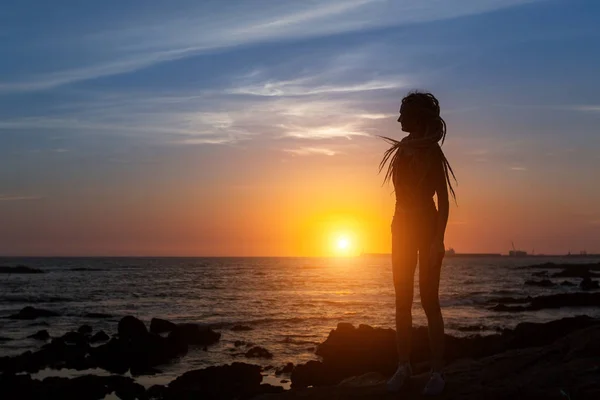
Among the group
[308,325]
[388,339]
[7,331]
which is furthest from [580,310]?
[7,331]

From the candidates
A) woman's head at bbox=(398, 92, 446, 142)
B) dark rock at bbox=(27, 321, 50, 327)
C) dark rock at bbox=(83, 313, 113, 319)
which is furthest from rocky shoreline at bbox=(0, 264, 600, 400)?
dark rock at bbox=(83, 313, 113, 319)

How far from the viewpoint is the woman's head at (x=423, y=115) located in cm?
707

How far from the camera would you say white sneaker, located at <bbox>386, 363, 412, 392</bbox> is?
7176mm

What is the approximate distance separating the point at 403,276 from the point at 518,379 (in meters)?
1.92

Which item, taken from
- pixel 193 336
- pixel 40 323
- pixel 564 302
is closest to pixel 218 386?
pixel 193 336

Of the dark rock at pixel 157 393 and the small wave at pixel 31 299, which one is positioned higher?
the dark rock at pixel 157 393

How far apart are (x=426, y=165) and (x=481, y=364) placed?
3.25 meters

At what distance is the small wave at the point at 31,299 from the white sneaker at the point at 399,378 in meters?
47.3

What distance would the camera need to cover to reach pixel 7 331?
30734 millimetres

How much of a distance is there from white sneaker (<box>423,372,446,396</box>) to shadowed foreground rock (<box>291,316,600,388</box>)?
30.5 feet

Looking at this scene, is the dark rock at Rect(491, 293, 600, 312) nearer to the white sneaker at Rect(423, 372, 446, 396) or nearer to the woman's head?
the white sneaker at Rect(423, 372, 446, 396)

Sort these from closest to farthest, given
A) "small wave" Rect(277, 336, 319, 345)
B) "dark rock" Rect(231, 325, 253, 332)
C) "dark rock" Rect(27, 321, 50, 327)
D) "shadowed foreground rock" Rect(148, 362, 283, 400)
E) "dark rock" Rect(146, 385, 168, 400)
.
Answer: "shadowed foreground rock" Rect(148, 362, 283, 400) < "dark rock" Rect(146, 385, 168, 400) < "small wave" Rect(277, 336, 319, 345) < "dark rock" Rect(231, 325, 253, 332) < "dark rock" Rect(27, 321, 50, 327)

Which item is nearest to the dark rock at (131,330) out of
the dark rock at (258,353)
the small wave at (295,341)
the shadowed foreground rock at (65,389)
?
the dark rock at (258,353)

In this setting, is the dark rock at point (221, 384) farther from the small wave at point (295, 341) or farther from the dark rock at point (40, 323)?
the dark rock at point (40, 323)
